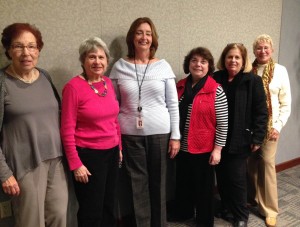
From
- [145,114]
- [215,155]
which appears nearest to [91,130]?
[145,114]

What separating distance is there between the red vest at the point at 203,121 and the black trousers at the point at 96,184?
58cm

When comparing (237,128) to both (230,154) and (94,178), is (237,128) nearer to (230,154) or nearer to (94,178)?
(230,154)

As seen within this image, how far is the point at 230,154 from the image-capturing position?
85.3 inches

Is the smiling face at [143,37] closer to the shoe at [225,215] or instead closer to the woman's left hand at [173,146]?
the woman's left hand at [173,146]

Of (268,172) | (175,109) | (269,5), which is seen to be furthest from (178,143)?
(269,5)

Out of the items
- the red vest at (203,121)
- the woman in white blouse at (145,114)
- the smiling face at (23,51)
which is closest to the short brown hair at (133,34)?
the woman in white blouse at (145,114)

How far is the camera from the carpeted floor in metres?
2.40

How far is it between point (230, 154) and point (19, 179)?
146 centimetres

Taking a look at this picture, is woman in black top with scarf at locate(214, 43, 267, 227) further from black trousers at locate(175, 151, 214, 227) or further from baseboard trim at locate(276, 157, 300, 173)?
baseboard trim at locate(276, 157, 300, 173)

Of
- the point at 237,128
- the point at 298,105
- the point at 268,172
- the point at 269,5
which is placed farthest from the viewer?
the point at 298,105

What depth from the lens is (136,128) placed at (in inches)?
75.6

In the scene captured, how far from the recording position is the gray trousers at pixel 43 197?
1.54 metres

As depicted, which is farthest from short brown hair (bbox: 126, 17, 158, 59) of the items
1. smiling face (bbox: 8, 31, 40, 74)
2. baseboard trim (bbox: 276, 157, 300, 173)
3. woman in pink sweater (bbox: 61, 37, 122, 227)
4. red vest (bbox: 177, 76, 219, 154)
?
baseboard trim (bbox: 276, 157, 300, 173)

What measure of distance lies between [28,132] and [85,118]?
313mm
